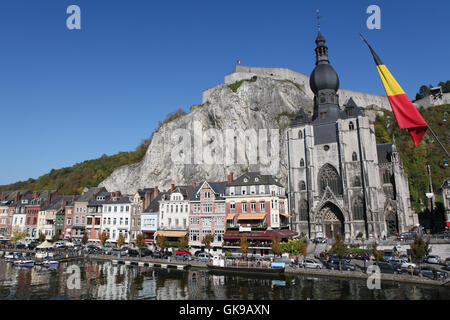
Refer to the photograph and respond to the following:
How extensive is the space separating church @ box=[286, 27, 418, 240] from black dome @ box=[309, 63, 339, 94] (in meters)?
0.16

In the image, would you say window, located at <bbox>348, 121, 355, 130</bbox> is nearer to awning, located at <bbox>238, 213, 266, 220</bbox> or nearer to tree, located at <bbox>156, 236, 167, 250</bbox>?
awning, located at <bbox>238, 213, 266, 220</bbox>

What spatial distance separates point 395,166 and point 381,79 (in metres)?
41.9

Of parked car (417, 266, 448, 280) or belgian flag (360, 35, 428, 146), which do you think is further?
parked car (417, 266, 448, 280)

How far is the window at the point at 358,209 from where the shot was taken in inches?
1737

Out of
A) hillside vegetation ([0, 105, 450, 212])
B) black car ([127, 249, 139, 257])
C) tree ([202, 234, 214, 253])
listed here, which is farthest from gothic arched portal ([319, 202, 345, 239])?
black car ([127, 249, 139, 257])

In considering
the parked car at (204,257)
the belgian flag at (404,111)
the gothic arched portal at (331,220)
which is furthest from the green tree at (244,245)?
the belgian flag at (404,111)

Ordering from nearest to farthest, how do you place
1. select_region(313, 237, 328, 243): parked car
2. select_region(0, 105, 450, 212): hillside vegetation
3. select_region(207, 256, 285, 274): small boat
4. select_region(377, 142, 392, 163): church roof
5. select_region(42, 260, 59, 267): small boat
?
select_region(207, 256, 285, 274): small boat
select_region(42, 260, 59, 267): small boat
select_region(313, 237, 328, 243): parked car
select_region(377, 142, 392, 163): church roof
select_region(0, 105, 450, 212): hillside vegetation

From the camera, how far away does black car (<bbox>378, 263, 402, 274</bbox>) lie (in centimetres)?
2739

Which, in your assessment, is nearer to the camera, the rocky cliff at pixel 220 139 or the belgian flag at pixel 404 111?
the belgian flag at pixel 404 111

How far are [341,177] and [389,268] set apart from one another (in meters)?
20.1

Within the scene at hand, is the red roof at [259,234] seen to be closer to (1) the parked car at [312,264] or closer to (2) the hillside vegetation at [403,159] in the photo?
(1) the parked car at [312,264]

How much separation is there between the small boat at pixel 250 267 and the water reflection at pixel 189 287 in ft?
2.74

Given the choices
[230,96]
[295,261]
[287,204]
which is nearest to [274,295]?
[295,261]
